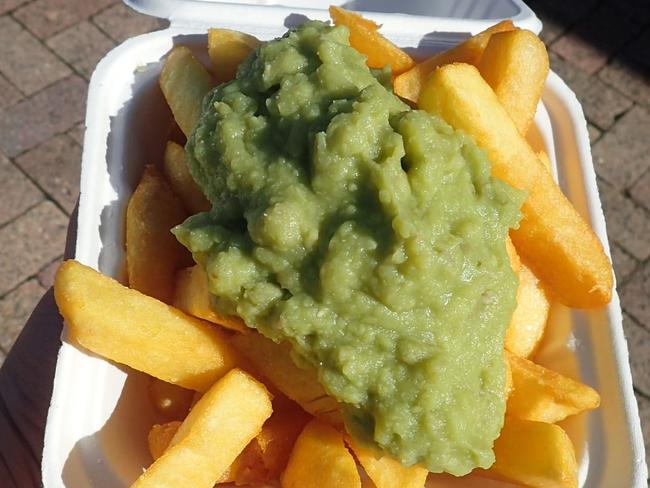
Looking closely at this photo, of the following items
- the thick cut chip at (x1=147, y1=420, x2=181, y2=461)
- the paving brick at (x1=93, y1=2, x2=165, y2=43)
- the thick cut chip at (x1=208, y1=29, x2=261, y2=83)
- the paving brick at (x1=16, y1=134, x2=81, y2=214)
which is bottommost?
the paving brick at (x1=16, y1=134, x2=81, y2=214)

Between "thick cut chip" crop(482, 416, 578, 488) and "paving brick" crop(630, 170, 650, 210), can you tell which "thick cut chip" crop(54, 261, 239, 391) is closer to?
"thick cut chip" crop(482, 416, 578, 488)

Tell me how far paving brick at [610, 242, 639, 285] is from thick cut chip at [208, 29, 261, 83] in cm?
300

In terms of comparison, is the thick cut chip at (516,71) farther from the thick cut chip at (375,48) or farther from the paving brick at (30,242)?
the paving brick at (30,242)

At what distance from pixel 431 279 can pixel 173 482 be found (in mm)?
804

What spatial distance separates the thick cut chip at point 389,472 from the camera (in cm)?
186

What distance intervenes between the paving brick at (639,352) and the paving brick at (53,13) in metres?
4.16

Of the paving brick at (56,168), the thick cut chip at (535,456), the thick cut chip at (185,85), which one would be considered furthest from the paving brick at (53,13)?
the thick cut chip at (535,456)

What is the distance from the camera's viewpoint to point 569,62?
5.25m

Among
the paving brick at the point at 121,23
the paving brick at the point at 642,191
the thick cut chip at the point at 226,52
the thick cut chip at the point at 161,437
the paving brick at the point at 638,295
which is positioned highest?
the thick cut chip at the point at 226,52

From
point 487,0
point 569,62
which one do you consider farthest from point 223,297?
point 569,62

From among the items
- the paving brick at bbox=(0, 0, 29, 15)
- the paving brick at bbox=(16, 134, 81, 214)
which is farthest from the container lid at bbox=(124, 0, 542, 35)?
the paving brick at bbox=(0, 0, 29, 15)

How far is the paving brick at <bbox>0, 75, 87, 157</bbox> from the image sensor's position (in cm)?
448

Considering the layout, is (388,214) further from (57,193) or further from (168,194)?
(57,193)

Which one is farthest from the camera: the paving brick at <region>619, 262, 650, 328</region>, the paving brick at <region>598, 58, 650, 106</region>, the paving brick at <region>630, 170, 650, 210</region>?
the paving brick at <region>598, 58, 650, 106</region>
